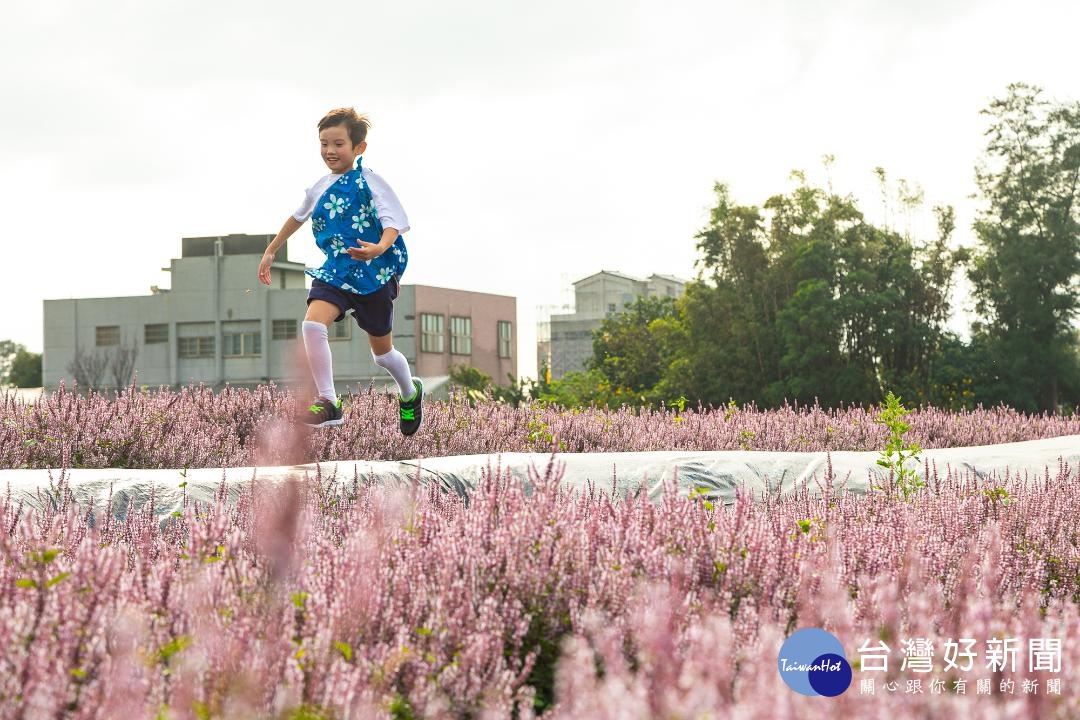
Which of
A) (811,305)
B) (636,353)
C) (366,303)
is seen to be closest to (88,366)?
(636,353)

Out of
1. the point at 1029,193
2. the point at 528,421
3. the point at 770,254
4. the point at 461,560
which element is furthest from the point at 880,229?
the point at 461,560

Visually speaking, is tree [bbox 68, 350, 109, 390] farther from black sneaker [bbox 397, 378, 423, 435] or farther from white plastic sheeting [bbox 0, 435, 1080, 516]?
white plastic sheeting [bbox 0, 435, 1080, 516]

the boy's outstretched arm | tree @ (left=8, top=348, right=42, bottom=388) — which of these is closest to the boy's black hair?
the boy's outstretched arm

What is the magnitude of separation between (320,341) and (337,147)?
1.03 m

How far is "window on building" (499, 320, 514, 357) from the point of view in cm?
8112

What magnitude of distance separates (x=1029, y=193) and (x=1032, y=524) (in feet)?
120

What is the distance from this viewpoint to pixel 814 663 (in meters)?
2.34

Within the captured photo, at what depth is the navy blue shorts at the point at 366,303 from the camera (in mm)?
5602

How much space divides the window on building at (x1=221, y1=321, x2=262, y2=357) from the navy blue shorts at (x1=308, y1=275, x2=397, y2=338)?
68.1m

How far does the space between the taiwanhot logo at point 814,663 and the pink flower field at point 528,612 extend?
52 millimetres

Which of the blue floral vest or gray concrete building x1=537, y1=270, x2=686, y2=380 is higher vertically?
gray concrete building x1=537, y1=270, x2=686, y2=380

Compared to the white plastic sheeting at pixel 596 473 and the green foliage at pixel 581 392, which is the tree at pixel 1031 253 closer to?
the green foliage at pixel 581 392

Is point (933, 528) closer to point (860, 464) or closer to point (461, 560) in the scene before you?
point (461, 560)

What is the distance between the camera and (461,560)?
2766 mm
